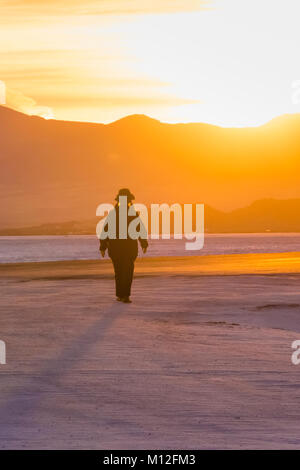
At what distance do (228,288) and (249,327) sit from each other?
32.1 ft

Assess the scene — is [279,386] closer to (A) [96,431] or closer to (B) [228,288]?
(A) [96,431]

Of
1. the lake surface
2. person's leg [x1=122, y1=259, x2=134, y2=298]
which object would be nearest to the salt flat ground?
person's leg [x1=122, y1=259, x2=134, y2=298]

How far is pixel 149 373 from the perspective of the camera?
11078mm

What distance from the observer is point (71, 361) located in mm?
11977

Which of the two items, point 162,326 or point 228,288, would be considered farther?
point 228,288

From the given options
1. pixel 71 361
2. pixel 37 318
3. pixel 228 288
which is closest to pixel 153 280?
pixel 228 288

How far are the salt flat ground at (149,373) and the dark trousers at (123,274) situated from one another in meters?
0.33

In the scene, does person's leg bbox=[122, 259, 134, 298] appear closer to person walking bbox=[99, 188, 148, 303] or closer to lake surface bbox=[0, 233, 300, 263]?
person walking bbox=[99, 188, 148, 303]

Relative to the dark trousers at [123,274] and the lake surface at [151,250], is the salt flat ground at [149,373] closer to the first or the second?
the dark trousers at [123,274]

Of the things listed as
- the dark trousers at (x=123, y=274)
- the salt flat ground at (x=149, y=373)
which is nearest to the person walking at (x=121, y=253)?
the dark trousers at (x=123, y=274)

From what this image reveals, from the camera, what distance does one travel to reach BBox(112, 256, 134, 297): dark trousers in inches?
822

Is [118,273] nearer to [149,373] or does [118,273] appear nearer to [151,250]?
[149,373]

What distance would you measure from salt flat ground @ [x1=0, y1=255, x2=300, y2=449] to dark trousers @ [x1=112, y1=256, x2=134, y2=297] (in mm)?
326

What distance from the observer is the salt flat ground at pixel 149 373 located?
7.98 metres
